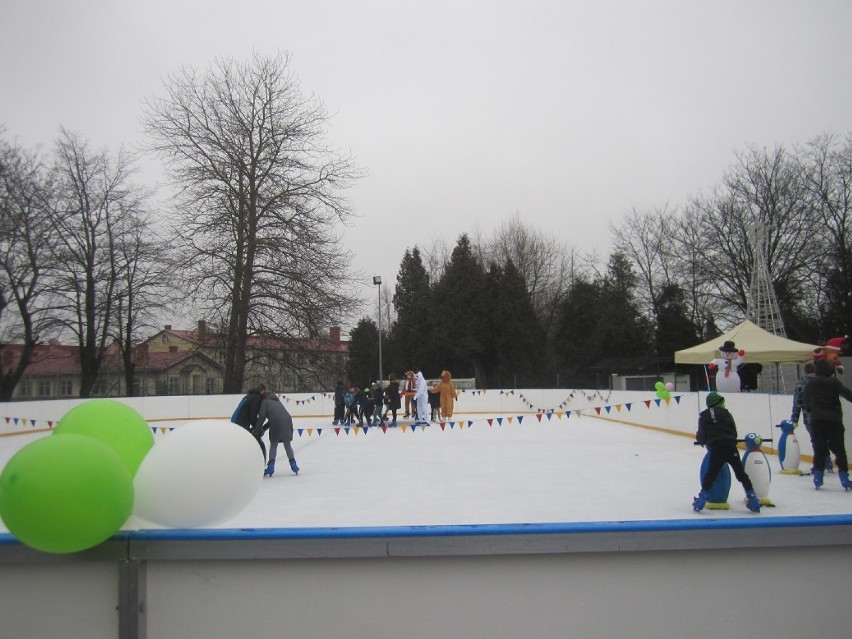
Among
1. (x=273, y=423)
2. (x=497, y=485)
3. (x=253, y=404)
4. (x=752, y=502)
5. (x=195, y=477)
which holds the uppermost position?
(x=253, y=404)

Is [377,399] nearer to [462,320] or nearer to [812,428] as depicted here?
[812,428]

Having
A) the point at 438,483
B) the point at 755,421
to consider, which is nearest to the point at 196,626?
the point at 438,483

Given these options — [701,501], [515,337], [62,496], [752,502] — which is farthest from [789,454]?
[515,337]

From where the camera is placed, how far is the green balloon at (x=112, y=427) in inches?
142

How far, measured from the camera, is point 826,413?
25.9 feet

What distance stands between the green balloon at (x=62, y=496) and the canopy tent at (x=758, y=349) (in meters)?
15.6

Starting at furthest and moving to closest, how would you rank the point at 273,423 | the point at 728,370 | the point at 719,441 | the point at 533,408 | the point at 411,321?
the point at 411,321 < the point at 533,408 < the point at 728,370 < the point at 273,423 < the point at 719,441

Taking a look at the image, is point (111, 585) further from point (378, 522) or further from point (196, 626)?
point (378, 522)

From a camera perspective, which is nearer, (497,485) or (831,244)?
(497,485)

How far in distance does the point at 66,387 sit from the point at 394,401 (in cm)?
1909

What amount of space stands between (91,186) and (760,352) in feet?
94.3

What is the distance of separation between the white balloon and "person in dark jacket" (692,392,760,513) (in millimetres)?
4870

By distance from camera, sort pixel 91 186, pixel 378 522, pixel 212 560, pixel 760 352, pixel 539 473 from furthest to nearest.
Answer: pixel 91 186
pixel 760 352
pixel 539 473
pixel 378 522
pixel 212 560

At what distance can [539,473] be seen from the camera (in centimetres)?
1035
